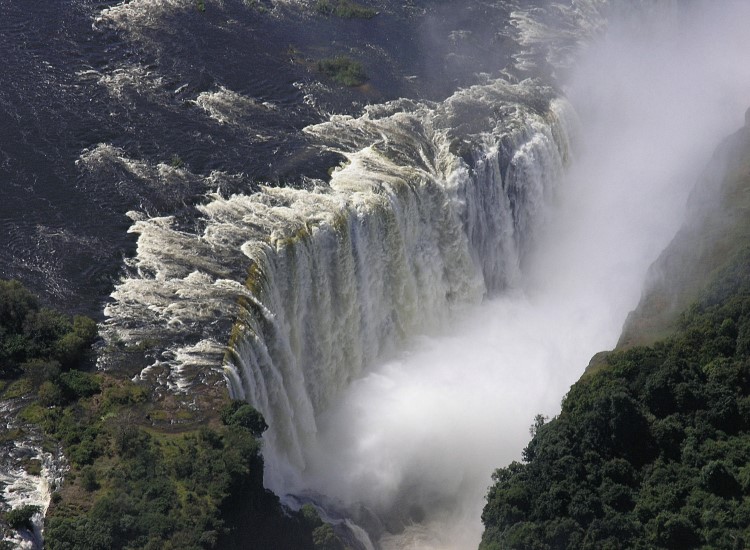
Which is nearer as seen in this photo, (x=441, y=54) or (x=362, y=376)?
(x=362, y=376)

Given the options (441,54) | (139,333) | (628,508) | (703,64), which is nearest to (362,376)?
(139,333)

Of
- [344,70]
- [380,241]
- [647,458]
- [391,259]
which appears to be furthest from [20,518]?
[344,70]

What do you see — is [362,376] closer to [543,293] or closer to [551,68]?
[543,293]

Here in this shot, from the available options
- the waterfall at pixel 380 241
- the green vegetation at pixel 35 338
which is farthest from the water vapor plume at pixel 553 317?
the green vegetation at pixel 35 338

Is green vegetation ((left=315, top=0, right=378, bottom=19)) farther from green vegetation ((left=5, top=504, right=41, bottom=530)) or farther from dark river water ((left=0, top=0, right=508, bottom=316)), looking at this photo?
green vegetation ((left=5, top=504, right=41, bottom=530))

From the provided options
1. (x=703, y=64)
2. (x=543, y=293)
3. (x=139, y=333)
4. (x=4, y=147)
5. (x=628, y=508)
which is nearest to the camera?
(x=628, y=508)

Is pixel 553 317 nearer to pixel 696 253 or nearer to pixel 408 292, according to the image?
pixel 696 253

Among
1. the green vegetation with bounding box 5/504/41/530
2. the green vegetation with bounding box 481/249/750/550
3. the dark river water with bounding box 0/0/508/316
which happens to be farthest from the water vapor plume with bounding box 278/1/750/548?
the green vegetation with bounding box 5/504/41/530
